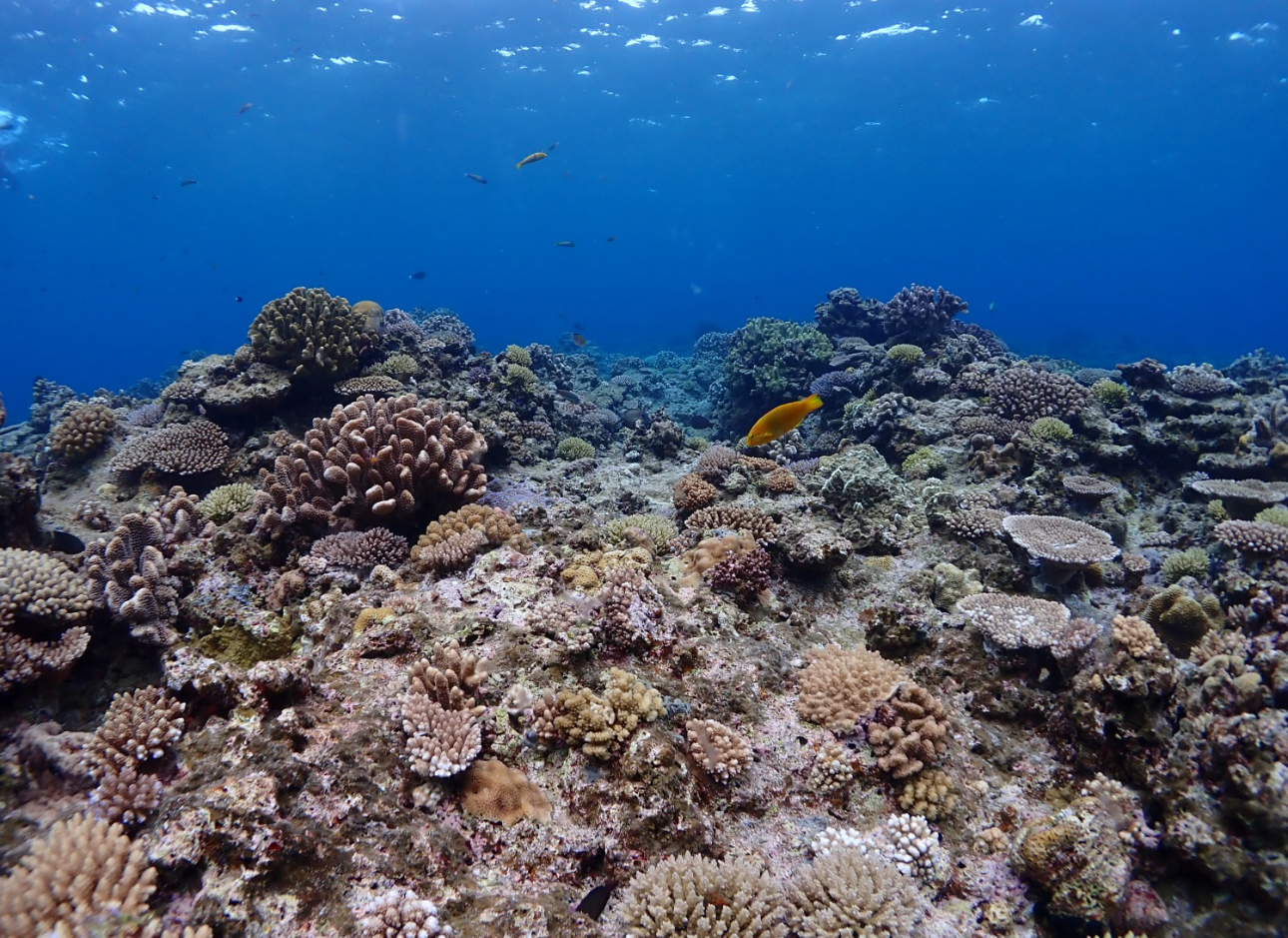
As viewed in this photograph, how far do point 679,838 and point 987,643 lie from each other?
3.15 m

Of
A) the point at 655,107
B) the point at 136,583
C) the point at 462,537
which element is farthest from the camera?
the point at 655,107

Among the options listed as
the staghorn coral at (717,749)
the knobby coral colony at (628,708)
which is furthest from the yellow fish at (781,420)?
the staghorn coral at (717,749)

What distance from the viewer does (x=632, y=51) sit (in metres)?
47.4

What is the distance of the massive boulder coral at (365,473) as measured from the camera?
6.45 m

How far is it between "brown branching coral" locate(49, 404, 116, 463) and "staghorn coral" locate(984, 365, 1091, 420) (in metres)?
16.1

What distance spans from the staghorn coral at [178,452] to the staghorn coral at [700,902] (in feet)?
29.5

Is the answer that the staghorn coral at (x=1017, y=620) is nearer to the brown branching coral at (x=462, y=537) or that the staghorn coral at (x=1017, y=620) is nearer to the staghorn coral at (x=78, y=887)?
the brown branching coral at (x=462, y=537)

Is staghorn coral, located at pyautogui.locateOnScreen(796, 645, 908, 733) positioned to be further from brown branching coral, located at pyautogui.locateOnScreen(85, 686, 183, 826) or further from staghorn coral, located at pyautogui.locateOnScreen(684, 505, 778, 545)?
brown branching coral, located at pyautogui.locateOnScreen(85, 686, 183, 826)

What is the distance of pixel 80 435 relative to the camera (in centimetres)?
934

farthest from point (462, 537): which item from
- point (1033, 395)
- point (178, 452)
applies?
point (1033, 395)

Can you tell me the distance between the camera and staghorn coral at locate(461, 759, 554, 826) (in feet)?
11.5

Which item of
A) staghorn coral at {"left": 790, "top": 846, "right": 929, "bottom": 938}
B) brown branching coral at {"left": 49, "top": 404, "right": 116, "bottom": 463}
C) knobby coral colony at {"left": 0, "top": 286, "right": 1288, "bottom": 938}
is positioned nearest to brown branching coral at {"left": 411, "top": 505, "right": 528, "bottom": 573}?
knobby coral colony at {"left": 0, "top": 286, "right": 1288, "bottom": 938}

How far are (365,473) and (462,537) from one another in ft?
5.86

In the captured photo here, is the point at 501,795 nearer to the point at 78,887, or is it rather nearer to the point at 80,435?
the point at 78,887
